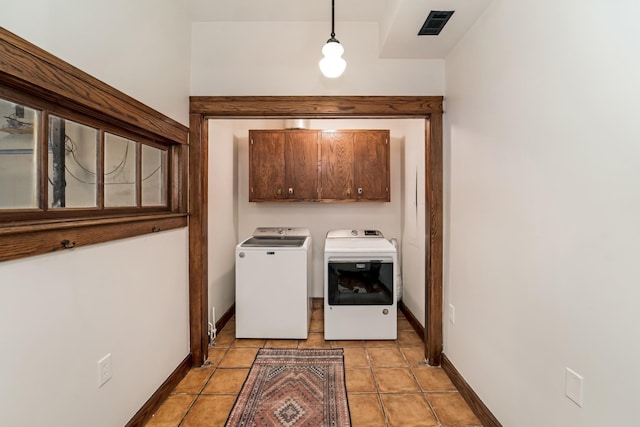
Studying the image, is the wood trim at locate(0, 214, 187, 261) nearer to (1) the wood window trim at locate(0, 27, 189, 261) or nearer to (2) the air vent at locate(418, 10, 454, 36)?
(1) the wood window trim at locate(0, 27, 189, 261)

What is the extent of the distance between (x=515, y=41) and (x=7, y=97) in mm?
2112

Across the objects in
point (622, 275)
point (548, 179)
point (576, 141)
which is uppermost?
point (576, 141)

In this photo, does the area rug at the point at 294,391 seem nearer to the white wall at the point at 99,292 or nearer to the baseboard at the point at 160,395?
the baseboard at the point at 160,395

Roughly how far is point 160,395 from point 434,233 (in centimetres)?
215

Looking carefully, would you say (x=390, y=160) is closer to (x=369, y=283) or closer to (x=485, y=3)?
(x=369, y=283)

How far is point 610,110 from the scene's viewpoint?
979 mm

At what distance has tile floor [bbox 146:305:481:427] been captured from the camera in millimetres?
1779

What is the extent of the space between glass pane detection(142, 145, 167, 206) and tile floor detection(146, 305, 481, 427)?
130cm

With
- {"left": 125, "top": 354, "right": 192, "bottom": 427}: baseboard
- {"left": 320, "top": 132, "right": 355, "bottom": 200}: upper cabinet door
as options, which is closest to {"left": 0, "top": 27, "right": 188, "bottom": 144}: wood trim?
{"left": 125, "top": 354, "right": 192, "bottom": 427}: baseboard

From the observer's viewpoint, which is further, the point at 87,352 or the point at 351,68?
the point at 351,68

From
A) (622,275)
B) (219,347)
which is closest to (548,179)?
(622,275)

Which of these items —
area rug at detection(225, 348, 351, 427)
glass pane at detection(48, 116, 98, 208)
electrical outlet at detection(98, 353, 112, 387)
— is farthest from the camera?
area rug at detection(225, 348, 351, 427)

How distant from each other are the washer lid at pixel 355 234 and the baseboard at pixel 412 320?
845mm

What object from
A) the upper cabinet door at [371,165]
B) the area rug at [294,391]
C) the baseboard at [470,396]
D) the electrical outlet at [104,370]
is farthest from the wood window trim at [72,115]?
the baseboard at [470,396]
